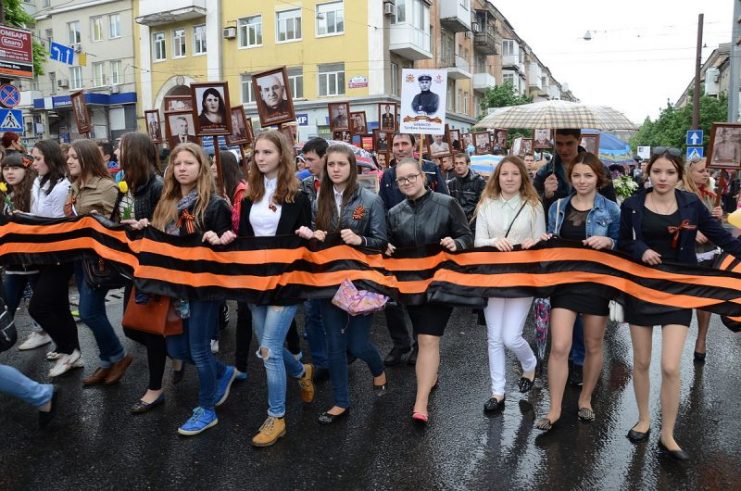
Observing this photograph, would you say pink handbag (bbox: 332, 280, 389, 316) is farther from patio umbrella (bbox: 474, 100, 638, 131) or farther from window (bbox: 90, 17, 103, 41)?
window (bbox: 90, 17, 103, 41)

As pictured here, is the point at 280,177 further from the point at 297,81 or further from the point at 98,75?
the point at 98,75

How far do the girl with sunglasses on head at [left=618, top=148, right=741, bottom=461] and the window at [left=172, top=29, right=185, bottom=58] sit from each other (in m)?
35.9

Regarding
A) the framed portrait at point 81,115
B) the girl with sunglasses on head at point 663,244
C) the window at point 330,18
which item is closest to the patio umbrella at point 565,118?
the girl with sunglasses on head at point 663,244

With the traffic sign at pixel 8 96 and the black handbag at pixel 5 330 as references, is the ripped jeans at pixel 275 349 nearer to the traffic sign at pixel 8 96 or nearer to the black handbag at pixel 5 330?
the black handbag at pixel 5 330

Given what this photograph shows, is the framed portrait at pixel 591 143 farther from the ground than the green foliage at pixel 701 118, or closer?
closer

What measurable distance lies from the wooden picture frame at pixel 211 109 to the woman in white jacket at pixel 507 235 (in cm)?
318

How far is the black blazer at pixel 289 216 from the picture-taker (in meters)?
4.12

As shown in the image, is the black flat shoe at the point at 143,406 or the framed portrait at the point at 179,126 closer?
the black flat shoe at the point at 143,406

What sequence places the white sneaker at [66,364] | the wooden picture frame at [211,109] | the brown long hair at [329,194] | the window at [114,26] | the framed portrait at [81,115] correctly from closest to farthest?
the brown long hair at [329,194], the white sneaker at [66,364], the wooden picture frame at [211,109], the framed portrait at [81,115], the window at [114,26]

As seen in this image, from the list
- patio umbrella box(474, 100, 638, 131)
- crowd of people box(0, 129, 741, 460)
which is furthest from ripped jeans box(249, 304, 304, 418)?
patio umbrella box(474, 100, 638, 131)

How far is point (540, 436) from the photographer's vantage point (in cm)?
407

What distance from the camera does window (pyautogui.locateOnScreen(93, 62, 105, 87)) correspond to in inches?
1537

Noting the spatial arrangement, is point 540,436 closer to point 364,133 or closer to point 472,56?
point 364,133

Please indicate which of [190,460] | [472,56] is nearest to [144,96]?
[472,56]
